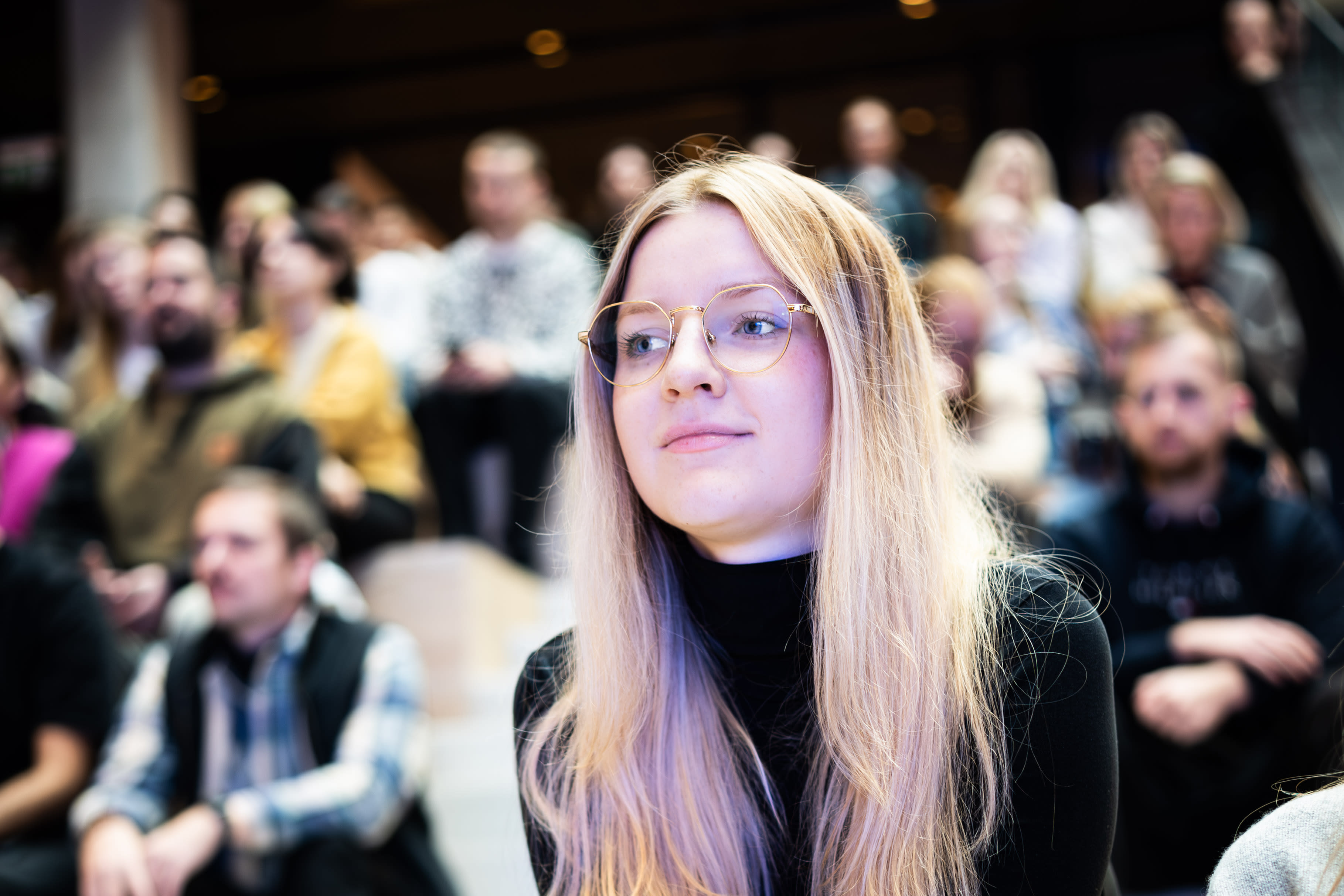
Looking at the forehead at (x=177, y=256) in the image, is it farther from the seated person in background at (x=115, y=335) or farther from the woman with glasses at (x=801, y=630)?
the woman with glasses at (x=801, y=630)

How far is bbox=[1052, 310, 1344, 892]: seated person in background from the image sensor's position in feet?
8.08

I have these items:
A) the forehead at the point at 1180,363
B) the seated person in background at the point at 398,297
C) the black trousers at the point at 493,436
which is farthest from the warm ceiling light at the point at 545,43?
the forehead at the point at 1180,363

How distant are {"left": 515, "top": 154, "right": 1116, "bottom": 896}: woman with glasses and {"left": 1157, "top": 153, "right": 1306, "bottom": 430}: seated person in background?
3.45m

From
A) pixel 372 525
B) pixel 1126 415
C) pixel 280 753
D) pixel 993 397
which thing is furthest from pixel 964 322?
pixel 280 753

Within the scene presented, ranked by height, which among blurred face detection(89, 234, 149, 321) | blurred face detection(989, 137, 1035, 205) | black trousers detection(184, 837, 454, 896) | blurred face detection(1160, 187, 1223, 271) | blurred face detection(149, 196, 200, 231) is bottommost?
black trousers detection(184, 837, 454, 896)

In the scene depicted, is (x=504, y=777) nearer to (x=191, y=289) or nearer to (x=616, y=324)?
(x=191, y=289)

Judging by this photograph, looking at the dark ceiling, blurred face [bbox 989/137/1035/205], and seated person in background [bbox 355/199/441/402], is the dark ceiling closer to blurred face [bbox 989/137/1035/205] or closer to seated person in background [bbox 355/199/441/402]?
seated person in background [bbox 355/199/441/402]

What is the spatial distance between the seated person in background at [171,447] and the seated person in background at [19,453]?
132 mm

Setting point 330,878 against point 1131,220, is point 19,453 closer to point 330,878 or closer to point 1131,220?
point 330,878

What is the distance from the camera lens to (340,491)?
3760 millimetres

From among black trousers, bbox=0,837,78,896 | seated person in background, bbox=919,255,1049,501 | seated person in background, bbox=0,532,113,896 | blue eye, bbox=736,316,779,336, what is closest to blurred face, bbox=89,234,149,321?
seated person in background, bbox=0,532,113,896

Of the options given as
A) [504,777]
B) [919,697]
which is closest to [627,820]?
[919,697]

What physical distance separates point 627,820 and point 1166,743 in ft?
5.31

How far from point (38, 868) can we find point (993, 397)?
2875 mm
